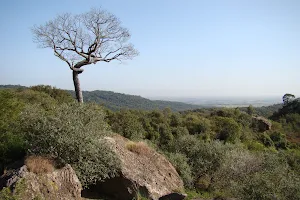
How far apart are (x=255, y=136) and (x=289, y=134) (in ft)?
58.4

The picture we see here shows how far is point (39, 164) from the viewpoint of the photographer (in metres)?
9.55

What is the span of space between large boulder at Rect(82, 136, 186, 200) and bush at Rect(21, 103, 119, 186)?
91 cm

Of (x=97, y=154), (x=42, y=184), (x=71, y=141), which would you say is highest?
(x=71, y=141)

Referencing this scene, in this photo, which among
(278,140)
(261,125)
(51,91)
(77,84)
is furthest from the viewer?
(261,125)

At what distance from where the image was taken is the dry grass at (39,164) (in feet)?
30.7

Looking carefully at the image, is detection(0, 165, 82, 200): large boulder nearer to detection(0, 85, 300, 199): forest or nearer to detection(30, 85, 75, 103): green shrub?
detection(0, 85, 300, 199): forest

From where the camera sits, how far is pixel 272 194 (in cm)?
942

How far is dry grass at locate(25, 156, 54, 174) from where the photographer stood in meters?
9.37

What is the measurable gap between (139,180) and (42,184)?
509 centimetres

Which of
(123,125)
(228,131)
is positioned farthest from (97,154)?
(228,131)

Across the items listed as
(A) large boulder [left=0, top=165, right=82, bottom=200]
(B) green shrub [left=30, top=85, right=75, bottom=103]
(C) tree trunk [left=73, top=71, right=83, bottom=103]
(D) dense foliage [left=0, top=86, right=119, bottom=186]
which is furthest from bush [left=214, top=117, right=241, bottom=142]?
(A) large boulder [left=0, top=165, right=82, bottom=200]

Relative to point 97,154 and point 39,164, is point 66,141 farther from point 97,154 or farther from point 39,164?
point 97,154

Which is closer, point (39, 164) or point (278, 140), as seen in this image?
point (39, 164)

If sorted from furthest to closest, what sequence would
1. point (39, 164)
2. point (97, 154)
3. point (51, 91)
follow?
point (51, 91) < point (97, 154) < point (39, 164)
